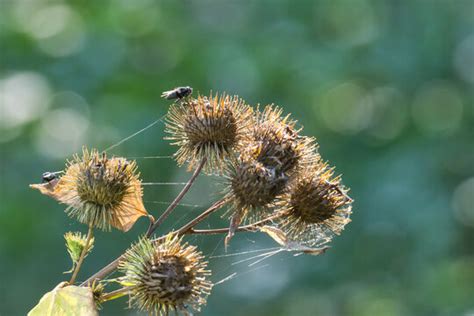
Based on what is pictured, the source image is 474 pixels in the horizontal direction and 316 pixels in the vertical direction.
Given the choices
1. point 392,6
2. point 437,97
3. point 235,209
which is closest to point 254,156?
point 235,209

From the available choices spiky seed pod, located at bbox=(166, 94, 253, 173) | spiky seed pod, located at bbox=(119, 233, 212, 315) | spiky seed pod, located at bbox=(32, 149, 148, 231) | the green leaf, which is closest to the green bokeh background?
spiky seed pod, located at bbox=(166, 94, 253, 173)

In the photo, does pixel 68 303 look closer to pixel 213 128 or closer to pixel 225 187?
pixel 225 187

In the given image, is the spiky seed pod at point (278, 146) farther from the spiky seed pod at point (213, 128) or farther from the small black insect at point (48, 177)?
the small black insect at point (48, 177)

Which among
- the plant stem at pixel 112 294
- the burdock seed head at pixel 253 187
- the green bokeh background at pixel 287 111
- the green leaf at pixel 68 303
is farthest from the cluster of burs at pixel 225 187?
the green bokeh background at pixel 287 111

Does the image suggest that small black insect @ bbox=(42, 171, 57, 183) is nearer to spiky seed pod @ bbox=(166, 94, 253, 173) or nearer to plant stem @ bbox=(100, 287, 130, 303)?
spiky seed pod @ bbox=(166, 94, 253, 173)

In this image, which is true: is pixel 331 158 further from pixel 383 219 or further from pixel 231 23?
pixel 231 23
